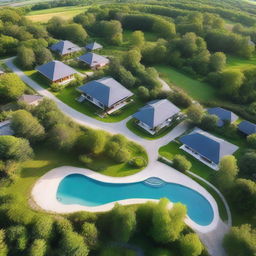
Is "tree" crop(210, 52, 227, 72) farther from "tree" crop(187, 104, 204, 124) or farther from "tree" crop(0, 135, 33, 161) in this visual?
"tree" crop(0, 135, 33, 161)

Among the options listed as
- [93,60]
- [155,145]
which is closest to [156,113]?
[155,145]

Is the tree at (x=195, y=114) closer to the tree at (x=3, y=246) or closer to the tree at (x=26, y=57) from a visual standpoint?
the tree at (x=3, y=246)

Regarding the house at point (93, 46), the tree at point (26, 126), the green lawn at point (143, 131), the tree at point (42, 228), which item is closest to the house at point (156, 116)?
the green lawn at point (143, 131)

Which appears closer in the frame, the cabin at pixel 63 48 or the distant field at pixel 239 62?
the cabin at pixel 63 48

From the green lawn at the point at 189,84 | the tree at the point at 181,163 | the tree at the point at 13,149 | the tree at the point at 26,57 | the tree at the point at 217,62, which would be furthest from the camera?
the tree at the point at 217,62

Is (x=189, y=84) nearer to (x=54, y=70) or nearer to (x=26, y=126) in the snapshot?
(x=54, y=70)

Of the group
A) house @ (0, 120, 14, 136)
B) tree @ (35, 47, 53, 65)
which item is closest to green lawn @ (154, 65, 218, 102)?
tree @ (35, 47, 53, 65)
